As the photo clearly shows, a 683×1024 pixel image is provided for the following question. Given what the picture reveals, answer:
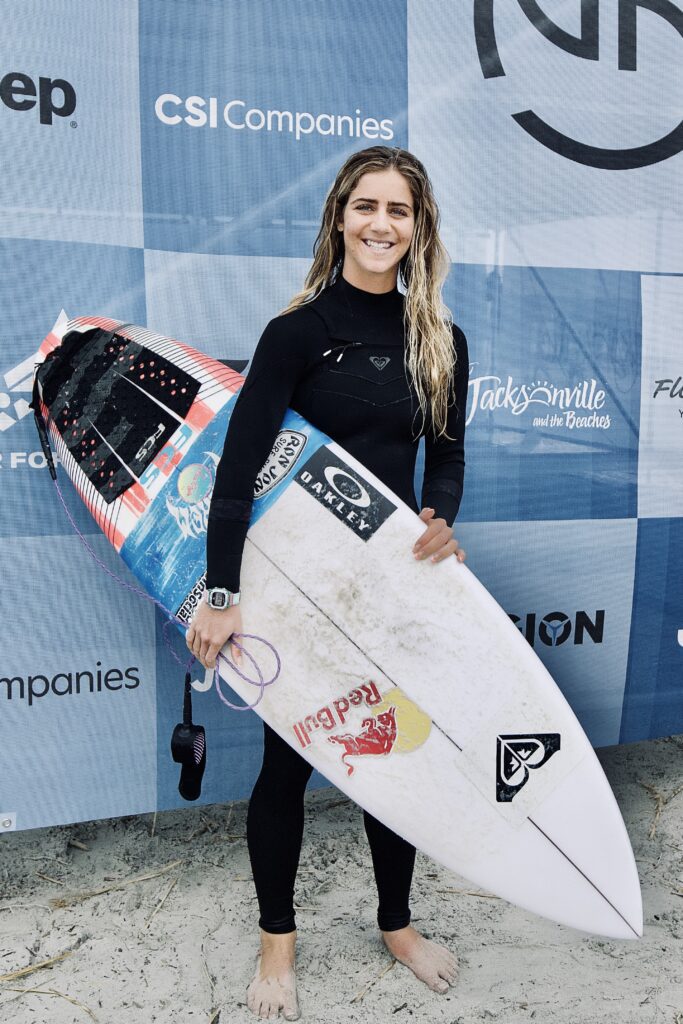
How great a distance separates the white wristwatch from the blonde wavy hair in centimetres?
50

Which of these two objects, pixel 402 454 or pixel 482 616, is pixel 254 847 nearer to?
pixel 482 616

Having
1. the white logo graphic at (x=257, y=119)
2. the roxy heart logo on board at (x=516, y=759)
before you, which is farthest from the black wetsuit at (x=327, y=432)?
the white logo graphic at (x=257, y=119)

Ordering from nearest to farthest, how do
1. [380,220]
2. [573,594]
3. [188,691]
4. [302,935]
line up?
1. [380,220]
2. [188,691]
3. [302,935]
4. [573,594]

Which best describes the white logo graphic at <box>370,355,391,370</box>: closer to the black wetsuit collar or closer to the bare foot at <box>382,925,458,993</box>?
the black wetsuit collar

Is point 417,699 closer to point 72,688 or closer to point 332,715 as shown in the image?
point 332,715

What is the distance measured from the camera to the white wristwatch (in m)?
1.44

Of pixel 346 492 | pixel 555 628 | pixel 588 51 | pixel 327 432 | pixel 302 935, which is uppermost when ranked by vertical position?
pixel 588 51

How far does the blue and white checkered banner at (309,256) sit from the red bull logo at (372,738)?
2.05ft

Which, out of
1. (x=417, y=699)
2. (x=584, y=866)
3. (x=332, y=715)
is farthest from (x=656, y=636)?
(x=332, y=715)

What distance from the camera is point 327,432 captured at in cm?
153

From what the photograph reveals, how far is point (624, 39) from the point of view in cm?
216

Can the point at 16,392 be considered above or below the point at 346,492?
above

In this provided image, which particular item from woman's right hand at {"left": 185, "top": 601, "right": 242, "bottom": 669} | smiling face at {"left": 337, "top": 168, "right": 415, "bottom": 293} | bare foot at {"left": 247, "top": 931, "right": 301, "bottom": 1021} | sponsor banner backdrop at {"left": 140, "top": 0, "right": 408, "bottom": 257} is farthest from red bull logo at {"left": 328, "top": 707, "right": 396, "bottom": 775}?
sponsor banner backdrop at {"left": 140, "top": 0, "right": 408, "bottom": 257}

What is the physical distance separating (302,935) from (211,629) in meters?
0.83
